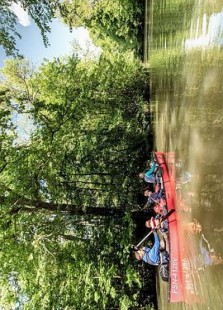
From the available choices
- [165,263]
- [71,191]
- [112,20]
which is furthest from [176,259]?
[112,20]

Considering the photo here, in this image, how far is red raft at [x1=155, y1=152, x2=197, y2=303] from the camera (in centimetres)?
1034

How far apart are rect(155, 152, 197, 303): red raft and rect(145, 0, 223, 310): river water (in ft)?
0.91

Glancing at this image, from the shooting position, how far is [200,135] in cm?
750

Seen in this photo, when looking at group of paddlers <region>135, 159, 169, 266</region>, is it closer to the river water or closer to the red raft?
the red raft

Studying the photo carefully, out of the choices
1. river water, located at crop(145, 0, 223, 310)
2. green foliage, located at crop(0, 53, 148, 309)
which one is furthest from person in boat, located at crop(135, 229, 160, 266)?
green foliage, located at crop(0, 53, 148, 309)

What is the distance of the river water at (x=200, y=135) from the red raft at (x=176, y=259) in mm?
278

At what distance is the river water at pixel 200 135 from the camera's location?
6355 mm

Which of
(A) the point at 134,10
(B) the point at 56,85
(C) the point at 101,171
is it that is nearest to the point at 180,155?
(C) the point at 101,171

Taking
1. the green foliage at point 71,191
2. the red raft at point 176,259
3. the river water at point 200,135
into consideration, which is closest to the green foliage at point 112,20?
the green foliage at point 71,191

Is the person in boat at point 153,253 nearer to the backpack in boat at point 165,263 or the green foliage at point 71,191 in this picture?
the backpack in boat at point 165,263

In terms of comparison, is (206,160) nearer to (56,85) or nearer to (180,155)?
(180,155)

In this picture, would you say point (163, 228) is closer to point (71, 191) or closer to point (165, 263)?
point (165, 263)

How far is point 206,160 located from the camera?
706 centimetres

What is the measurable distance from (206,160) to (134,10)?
68.8ft
